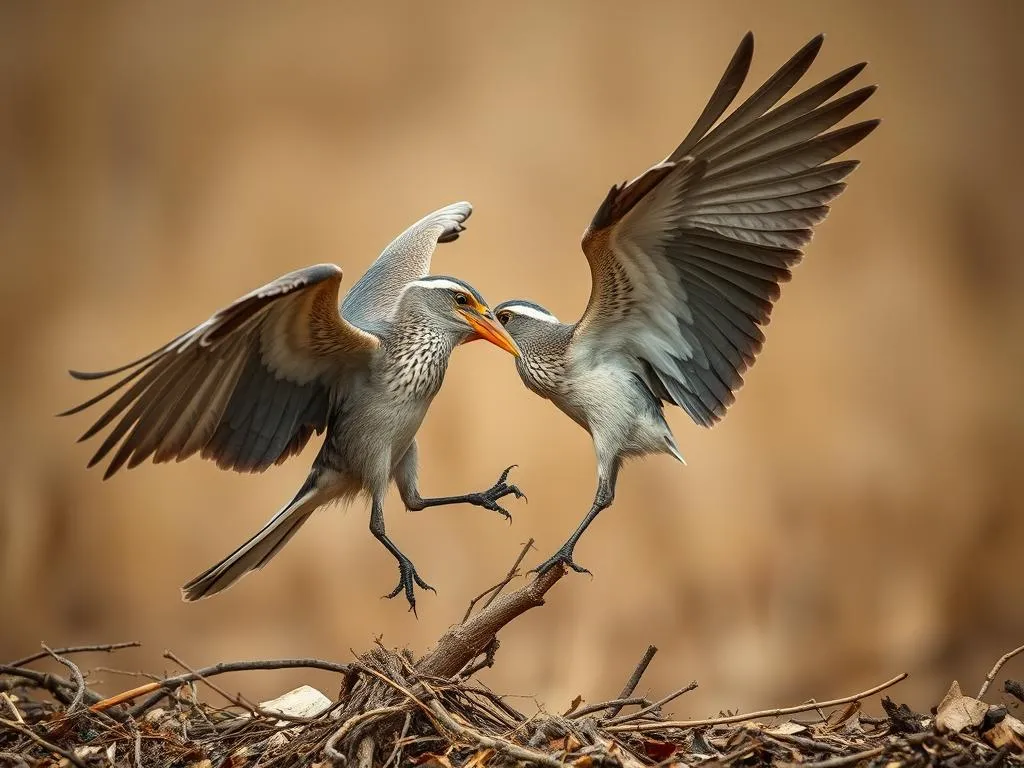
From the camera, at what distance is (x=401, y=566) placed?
6.70 feet

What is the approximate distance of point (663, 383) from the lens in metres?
2.16

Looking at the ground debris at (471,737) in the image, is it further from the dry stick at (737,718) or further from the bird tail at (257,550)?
the bird tail at (257,550)

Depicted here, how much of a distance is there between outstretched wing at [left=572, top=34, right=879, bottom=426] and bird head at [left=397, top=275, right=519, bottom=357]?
0.17 meters

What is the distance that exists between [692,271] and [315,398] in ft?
2.61

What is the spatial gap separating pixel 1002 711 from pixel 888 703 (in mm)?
163

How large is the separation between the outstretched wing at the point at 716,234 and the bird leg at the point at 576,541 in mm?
241

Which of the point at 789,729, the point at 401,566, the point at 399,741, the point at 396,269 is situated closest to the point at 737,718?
the point at 789,729

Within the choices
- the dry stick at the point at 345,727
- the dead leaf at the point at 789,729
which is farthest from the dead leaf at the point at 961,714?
the dry stick at the point at 345,727

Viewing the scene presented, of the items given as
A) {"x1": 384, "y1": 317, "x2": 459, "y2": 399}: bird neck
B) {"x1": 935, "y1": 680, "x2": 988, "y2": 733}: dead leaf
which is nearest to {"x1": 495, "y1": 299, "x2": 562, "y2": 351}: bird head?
{"x1": 384, "y1": 317, "x2": 459, "y2": 399}: bird neck

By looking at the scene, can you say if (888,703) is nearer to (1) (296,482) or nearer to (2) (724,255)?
(2) (724,255)

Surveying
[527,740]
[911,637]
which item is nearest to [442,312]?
[527,740]

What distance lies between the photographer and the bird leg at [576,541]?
5.94ft

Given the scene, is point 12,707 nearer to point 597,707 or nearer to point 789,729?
point 597,707

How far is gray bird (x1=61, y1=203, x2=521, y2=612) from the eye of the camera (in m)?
1.90
